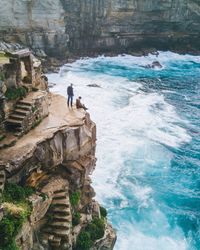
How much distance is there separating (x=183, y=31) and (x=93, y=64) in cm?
1852

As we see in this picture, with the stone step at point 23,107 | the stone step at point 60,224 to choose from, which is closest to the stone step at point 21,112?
the stone step at point 23,107

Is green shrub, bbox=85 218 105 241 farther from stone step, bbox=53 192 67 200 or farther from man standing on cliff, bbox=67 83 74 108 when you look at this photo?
man standing on cliff, bbox=67 83 74 108

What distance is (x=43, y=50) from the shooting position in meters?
57.5

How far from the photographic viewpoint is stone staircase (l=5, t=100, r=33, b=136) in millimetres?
20047

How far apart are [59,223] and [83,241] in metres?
1.86

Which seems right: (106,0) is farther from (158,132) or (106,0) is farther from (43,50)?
(158,132)

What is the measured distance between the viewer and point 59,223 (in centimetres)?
1897

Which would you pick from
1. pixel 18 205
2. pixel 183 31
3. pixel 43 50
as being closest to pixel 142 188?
pixel 18 205

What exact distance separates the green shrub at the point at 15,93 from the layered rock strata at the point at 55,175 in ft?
6.11

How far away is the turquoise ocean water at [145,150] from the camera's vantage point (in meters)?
27.0

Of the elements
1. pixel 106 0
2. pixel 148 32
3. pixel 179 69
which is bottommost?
pixel 179 69

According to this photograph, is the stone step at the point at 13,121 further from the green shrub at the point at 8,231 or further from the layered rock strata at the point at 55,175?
the green shrub at the point at 8,231

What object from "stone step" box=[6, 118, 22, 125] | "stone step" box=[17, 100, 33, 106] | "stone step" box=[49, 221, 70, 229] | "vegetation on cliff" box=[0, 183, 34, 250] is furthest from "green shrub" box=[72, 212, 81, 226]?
"stone step" box=[17, 100, 33, 106]

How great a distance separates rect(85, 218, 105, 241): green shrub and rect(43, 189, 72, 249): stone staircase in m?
1.98
